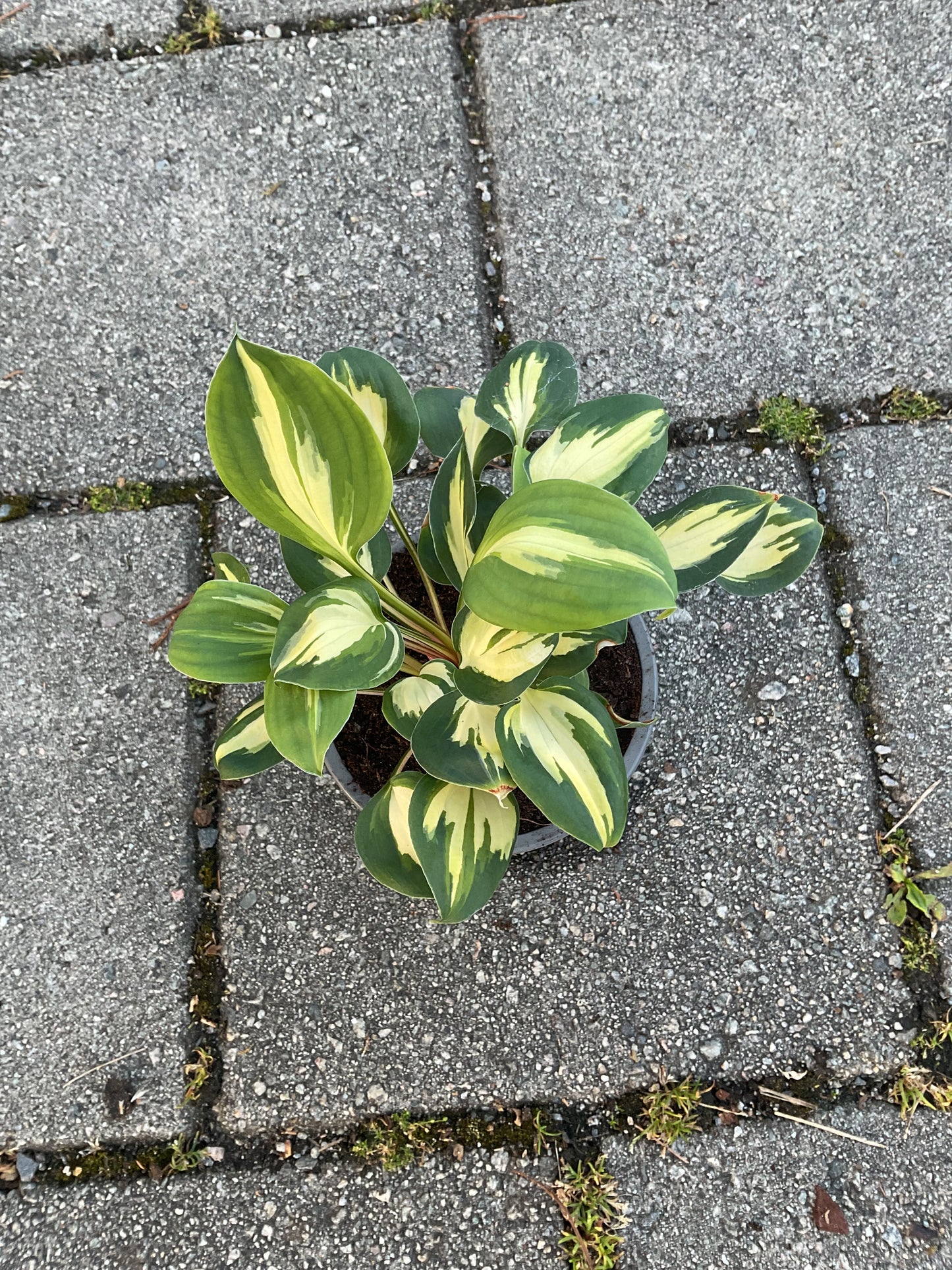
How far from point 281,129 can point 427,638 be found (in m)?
1.04

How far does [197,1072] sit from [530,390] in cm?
98

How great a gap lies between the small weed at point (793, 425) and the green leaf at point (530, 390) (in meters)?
0.58

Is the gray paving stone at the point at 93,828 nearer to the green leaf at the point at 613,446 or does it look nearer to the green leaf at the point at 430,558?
the green leaf at the point at 430,558

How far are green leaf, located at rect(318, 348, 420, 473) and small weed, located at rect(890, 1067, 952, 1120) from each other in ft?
3.38

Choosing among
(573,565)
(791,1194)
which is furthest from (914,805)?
(573,565)

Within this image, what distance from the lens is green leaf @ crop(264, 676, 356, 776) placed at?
712 mm

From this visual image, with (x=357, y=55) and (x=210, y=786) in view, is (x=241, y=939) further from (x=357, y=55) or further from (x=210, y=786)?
(x=357, y=55)

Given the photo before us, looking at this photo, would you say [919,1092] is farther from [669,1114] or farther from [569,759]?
[569,759]

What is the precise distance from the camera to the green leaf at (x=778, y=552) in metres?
0.88

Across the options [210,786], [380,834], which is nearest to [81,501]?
[210,786]

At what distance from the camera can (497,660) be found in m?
0.73

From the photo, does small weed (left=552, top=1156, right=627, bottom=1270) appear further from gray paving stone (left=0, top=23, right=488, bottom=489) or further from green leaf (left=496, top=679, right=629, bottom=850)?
gray paving stone (left=0, top=23, right=488, bottom=489)

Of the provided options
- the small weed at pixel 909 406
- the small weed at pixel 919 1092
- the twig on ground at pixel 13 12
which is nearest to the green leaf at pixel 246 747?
the small weed at pixel 919 1092

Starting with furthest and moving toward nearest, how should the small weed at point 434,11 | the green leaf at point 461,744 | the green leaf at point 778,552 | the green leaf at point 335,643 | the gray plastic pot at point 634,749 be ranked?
the small weed at point 434,11
the gray plastic pot at point 634,749
the green leaf at point 778,552
the green leaf at point 461,744
the green leaf at point 335,643
